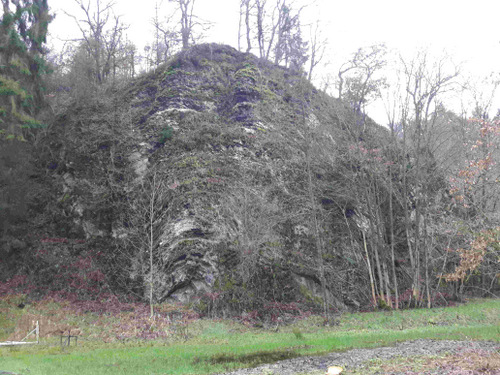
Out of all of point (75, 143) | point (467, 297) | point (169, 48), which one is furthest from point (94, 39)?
point (467, 297)

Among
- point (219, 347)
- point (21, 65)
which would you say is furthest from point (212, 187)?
point (21, 65)

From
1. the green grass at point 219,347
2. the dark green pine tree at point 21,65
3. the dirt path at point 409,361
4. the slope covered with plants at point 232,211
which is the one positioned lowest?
the green grass at point 219,347

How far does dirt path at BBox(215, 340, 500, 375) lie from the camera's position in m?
6.74

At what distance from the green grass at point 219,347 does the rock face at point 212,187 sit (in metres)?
2.70

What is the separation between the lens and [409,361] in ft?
25.0

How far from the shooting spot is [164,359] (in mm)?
8711

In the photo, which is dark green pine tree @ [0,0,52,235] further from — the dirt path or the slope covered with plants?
the dirt path

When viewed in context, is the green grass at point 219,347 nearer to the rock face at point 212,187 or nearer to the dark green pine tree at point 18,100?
the rock face at point 212,187

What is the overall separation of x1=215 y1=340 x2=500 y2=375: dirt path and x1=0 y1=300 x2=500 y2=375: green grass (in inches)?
25.7

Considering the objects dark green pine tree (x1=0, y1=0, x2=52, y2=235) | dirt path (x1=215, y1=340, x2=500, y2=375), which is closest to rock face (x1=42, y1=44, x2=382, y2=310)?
dark green pine tree (x1=0, y1=0, x2=52, y2=235)

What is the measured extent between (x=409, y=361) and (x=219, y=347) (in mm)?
5006

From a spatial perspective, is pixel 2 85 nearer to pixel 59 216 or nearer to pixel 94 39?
pixel 59 216

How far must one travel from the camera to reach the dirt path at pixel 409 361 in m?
6.74

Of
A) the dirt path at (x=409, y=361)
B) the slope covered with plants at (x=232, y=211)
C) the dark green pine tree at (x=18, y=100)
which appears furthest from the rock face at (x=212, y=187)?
the dirt path at (x=409, y=361)
